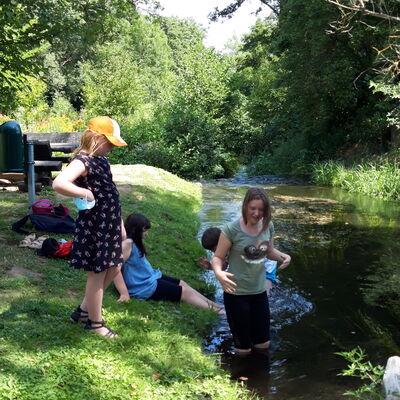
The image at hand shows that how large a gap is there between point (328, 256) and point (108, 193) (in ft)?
18.7

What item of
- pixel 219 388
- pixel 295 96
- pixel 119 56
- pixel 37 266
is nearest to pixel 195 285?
pixel 37 266

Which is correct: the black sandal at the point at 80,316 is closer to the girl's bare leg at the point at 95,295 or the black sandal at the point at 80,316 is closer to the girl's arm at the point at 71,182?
the girl's bare leg at the point at 95,295

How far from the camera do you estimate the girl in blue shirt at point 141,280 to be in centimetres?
534

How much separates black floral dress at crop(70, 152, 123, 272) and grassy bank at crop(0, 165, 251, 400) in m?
0.63

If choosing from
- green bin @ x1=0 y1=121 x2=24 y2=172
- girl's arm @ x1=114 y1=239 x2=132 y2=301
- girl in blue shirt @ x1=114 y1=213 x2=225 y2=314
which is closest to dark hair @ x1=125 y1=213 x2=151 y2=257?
girl in blue shirt @ x1=114 y1=213 x2=225 y2=314

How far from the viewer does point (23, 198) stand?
9203 millimetres

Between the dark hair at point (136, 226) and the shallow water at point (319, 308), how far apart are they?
4.17ft

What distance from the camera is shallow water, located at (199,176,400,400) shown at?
15.0 ft

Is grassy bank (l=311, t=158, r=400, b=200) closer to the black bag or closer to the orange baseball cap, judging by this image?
the black bag

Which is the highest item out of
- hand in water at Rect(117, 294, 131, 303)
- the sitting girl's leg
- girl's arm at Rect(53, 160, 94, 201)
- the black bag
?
girl's arm at Rect(53, 160, 94, 201)

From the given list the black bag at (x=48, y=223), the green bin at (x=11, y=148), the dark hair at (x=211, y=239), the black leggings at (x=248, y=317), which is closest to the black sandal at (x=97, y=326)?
the black leggings at (x=248, y=317)

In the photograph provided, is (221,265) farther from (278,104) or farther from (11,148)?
(278,104)

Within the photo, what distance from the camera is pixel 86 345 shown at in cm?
402

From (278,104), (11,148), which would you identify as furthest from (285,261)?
(278,104)
